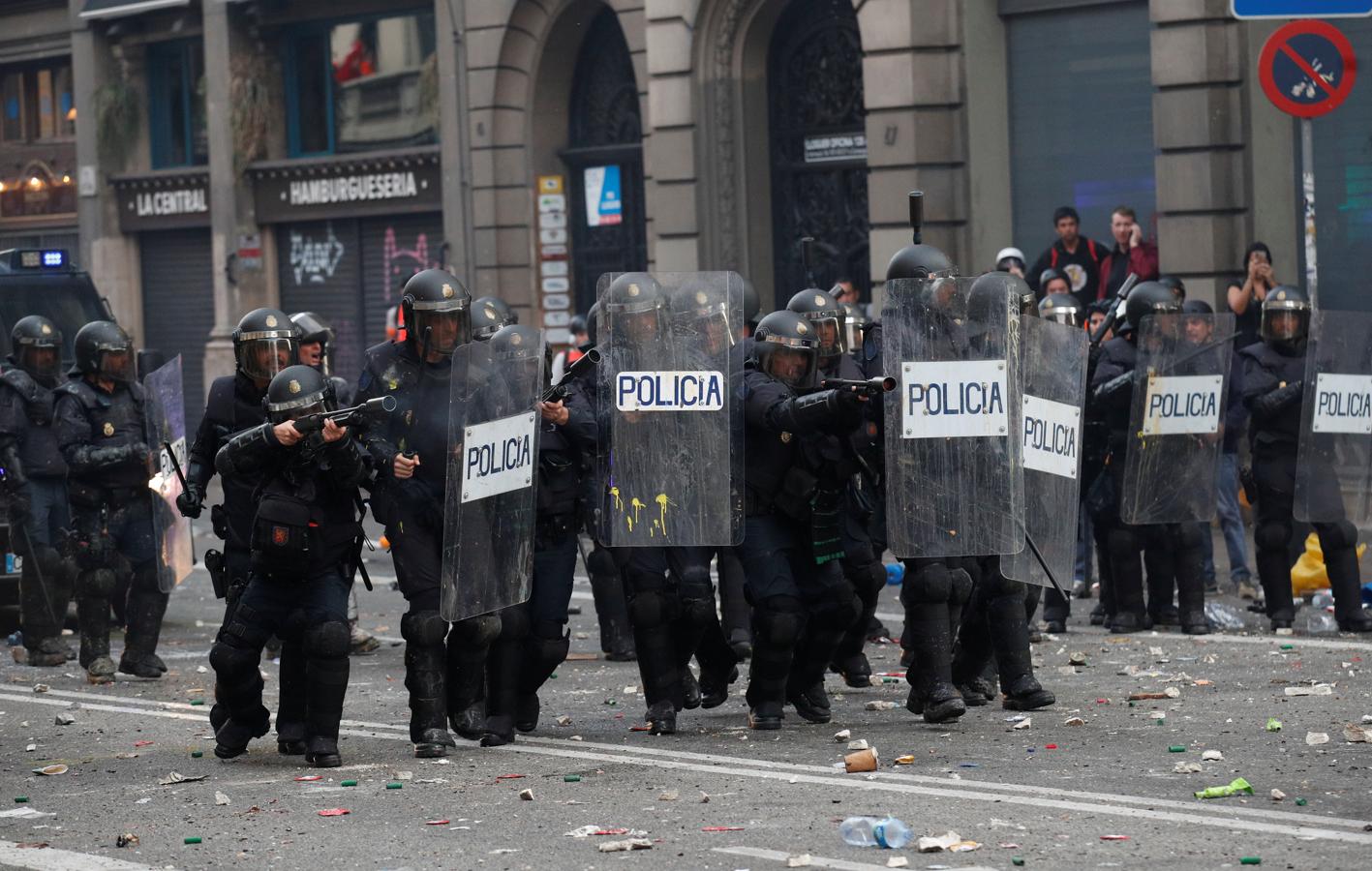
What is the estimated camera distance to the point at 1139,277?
16422mm

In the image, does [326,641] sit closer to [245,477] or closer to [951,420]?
[245,477]

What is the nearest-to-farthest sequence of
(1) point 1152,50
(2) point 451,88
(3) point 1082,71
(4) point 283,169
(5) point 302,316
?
1. (5) point 302,316
2. (1) point 1152,50
3. (3) point 1082,71
4. (2) point 451,88
5. (4) point 283,169

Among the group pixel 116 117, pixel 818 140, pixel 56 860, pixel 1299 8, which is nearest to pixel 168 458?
pixel 56 860

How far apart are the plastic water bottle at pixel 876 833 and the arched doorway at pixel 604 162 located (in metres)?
16.7

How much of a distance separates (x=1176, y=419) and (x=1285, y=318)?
2.80 ft

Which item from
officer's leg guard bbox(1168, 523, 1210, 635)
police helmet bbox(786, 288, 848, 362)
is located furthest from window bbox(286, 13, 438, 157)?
police helmet bbox(786, 288, 848, 362)

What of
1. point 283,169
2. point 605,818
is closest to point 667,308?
point 605,818

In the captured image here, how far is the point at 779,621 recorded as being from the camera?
9.20 meters

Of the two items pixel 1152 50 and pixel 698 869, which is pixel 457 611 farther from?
pixel 1152 50

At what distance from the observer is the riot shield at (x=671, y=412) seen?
927 cm

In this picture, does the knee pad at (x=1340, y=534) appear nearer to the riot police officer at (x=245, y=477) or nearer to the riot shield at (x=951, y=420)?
the riot shield at (x=951, y=420)

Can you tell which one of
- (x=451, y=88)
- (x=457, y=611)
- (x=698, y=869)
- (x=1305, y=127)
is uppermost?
(x=451, y=88)

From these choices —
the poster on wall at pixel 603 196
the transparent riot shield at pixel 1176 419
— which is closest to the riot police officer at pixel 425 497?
the transparent riot shield at pixel 1176 419

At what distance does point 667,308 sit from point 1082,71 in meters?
10.4
